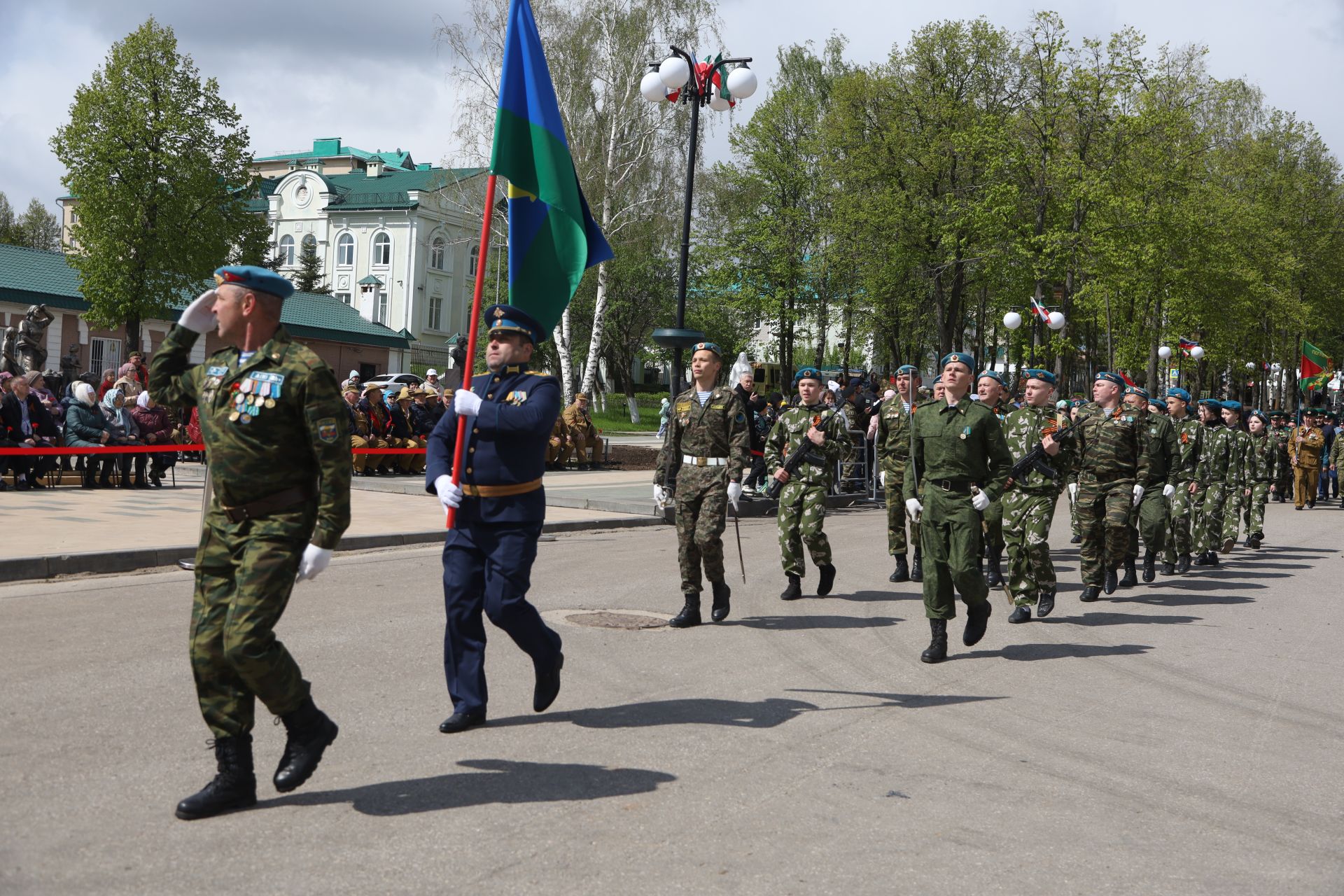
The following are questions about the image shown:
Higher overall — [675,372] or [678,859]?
[675,372]

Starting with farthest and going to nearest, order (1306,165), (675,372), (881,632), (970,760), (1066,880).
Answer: (1306,165) → (675,372) → (881,632) → (970,760) → (1066,880)

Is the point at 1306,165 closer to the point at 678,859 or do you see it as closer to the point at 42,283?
the point at 42,283

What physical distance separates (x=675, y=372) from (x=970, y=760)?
42.8 ft

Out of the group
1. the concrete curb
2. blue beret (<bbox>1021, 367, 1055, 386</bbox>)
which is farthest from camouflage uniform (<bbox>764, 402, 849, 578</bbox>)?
the concrete curb

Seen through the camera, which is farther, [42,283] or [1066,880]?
[42,283]

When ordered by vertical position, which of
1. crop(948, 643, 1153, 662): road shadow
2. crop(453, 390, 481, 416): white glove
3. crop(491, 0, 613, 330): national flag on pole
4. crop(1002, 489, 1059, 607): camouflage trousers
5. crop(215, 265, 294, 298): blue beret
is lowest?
crop(948, 643, 1153, 662): road shadow

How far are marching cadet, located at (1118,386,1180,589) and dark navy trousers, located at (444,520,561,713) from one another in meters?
7.91

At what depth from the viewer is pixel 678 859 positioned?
4270 millimetres

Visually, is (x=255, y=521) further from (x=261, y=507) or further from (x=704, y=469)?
(x=704, y=469)

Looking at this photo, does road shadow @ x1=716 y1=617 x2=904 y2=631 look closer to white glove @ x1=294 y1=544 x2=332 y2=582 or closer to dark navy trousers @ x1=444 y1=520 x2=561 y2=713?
dark navy trousers @ x1=444 y1=520 x2=561 y2=713

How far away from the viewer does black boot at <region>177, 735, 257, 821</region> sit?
4.47 m

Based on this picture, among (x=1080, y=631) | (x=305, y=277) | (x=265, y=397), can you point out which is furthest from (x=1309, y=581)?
(x=305, y=277)

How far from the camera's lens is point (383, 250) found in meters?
72.7

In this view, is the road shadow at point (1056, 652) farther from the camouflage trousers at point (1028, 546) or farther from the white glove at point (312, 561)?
the white glove at point (312, 561)
